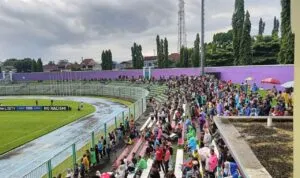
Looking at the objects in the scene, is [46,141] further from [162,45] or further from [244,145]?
[162,45]

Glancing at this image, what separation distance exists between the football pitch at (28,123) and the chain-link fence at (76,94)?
5491mm

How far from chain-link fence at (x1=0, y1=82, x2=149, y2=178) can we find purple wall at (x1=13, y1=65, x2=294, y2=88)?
5.92 m

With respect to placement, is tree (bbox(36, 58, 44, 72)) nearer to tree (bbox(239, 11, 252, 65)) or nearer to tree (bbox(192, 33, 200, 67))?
tree (bbox(192, 33, 200, 67))

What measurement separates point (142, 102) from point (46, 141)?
31.5ft

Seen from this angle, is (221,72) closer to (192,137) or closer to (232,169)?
(192,137)

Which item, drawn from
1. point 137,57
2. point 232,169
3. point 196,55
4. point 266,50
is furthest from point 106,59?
point 232,169

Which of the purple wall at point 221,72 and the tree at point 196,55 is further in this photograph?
the tree at point 196,55

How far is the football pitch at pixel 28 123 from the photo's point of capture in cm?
3037

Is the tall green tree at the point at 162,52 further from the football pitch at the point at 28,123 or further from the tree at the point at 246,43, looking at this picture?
the football pitch at the point at 28,123

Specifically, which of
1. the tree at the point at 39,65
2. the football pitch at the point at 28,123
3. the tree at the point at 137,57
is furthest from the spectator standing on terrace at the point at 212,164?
the tree at the point at 39,65

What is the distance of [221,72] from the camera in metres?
52.3

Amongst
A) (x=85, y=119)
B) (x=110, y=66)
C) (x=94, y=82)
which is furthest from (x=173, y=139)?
(x=110, y=66)

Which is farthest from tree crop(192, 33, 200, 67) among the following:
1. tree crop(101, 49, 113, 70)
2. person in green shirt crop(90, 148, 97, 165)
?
person in green shirt crop(90, 148, 97, 165)

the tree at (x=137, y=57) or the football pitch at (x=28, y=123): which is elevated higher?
the tree at (x=137, y=57)
